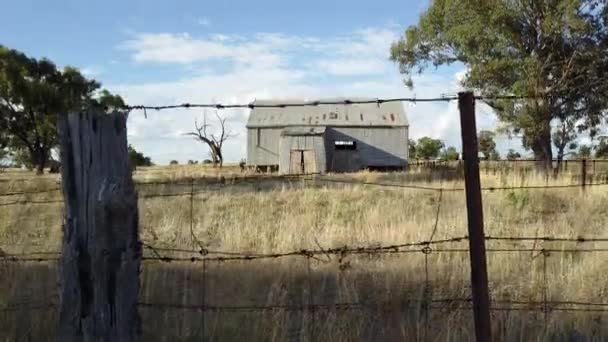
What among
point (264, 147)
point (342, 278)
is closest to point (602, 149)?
point (264, 147)

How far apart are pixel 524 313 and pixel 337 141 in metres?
38.5

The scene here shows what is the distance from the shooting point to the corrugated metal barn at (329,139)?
42156 millimetres

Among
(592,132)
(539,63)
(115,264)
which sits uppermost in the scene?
(539,63)

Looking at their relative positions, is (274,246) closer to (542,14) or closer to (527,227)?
(527,227)

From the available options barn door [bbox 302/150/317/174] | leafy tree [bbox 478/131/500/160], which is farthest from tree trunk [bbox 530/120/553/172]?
barn door [bbox 302/150/317/174]

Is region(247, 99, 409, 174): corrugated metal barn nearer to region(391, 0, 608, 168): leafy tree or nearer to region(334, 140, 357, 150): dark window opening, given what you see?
region(334, 140, 357, 150): dark window opening

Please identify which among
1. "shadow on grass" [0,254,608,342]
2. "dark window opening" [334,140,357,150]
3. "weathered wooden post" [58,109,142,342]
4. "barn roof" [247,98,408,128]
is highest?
"barn roof" [247,98,408,128]

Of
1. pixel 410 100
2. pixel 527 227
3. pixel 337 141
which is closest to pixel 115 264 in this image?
pixel 410 100

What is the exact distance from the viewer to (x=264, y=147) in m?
44.4

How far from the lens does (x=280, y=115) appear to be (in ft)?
148

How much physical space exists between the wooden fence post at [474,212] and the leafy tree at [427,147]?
8018 centimetres

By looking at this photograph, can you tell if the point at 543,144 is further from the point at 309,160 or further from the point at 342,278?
the point at 342,278

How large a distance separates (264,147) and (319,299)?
1514 inches

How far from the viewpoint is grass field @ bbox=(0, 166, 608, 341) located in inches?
190
